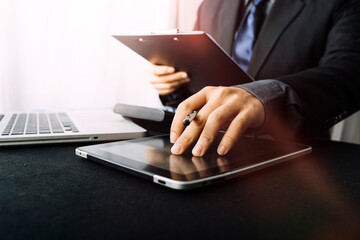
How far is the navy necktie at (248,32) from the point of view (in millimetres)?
1196

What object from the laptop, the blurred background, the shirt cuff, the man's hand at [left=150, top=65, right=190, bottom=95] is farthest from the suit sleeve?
the blurred background

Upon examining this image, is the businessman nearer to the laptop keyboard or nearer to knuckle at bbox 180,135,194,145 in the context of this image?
knuckle at bbox 180,135,194,145

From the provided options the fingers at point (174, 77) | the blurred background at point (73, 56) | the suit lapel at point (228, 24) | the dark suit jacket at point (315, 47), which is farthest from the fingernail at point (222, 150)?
the blurred background at point (73, 56)

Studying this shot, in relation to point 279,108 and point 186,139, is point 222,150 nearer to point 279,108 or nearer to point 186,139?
point 186,139

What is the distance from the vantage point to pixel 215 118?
1.58ft

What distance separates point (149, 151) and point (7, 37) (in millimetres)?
1449

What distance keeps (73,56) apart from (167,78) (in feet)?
3.27

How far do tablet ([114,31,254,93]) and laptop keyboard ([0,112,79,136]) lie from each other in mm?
290

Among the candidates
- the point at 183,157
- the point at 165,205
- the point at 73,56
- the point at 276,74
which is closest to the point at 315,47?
the point at 276,74

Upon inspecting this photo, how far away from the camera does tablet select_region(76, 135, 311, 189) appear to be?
13.8 inches

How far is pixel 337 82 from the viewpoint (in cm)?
75

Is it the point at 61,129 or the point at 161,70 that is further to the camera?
the point at 161,70

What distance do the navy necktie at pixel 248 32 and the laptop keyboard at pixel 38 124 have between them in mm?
756

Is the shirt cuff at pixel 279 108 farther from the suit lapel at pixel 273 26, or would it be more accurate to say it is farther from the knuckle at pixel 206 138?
the suit lapel at pixel 273 26
